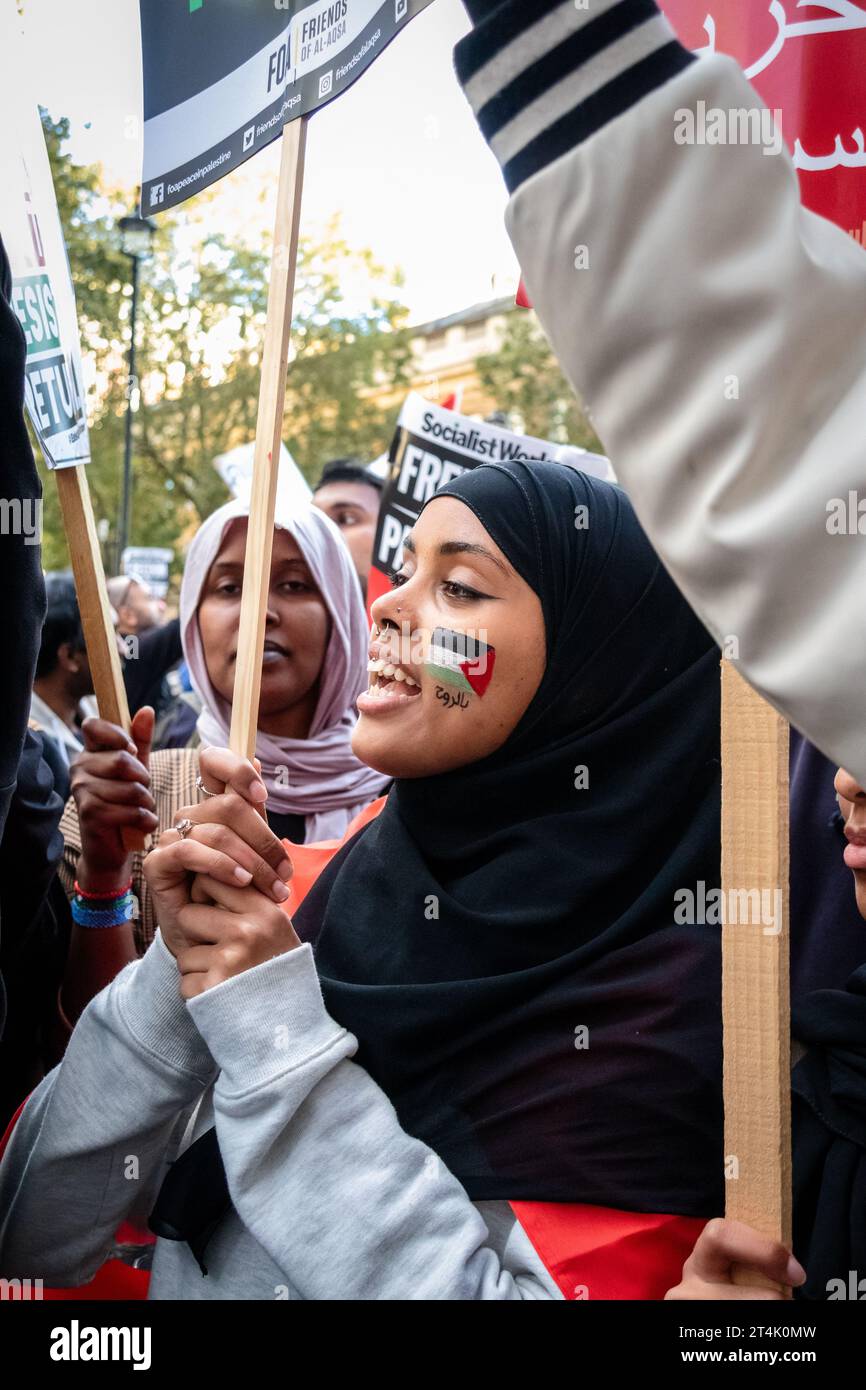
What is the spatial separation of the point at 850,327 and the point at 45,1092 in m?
1.44

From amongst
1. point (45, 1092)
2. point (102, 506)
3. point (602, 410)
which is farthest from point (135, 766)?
point (102, 506)

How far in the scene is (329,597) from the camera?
315 centimetres

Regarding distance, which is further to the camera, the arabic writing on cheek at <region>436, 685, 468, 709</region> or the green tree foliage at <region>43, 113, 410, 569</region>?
the green tree foliage at <region>43, 113, 410, 569</region>

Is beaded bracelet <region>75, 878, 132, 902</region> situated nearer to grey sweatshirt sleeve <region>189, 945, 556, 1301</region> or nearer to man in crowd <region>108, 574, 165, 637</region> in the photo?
grey sweatshirt sleeve <region>189, 945, 556, 1301</region>

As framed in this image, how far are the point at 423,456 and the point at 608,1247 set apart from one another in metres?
2.55

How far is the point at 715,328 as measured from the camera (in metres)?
0.73

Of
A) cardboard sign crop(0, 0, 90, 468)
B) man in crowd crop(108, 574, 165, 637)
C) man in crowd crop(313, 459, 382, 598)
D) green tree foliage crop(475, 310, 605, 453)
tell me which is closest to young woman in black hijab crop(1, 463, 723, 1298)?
cardboard sign crop(0, 0, 90, 468)

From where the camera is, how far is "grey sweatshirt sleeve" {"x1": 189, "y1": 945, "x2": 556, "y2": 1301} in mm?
1340

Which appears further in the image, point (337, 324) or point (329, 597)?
point (337, 324)

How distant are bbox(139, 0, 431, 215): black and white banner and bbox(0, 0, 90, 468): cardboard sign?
0.58 feet

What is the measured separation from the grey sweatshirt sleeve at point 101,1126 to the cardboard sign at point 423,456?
6.58 ft
